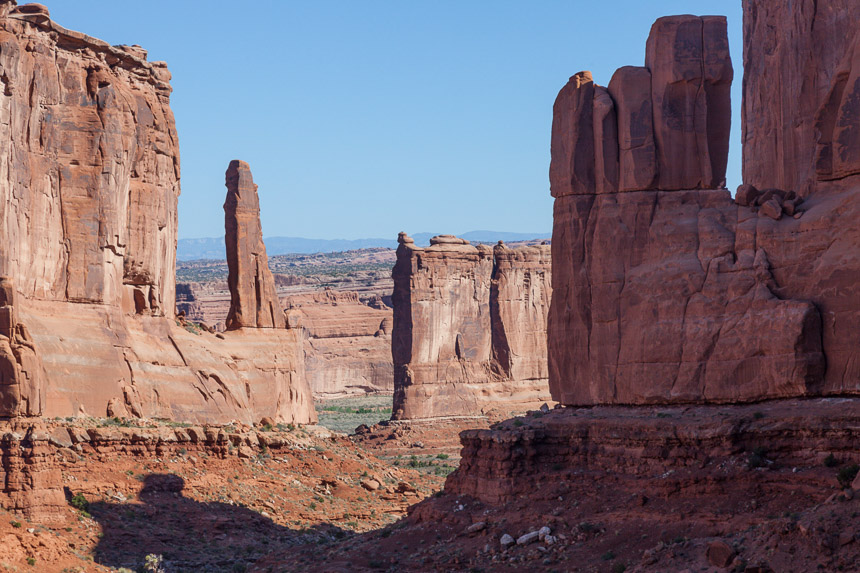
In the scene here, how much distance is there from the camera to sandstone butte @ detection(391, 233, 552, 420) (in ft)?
308

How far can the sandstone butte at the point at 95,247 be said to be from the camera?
4538 centimetres

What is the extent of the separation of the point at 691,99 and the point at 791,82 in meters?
4.64

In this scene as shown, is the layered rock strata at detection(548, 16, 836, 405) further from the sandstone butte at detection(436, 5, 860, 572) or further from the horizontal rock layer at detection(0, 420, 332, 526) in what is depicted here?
the horizontal rock layer at detection(0, 420, 332, 526)

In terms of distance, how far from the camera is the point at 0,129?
44.7 m

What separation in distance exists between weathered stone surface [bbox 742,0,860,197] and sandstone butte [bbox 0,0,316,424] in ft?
69.1

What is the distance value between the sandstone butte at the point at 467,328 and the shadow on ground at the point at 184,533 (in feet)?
147

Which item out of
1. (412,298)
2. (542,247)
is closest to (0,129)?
(412,298)

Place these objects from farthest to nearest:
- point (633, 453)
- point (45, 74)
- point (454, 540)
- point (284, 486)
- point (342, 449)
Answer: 1. point (342, 449)
2. point (284, 486)
3. point (45, 74)
4. point (454, 540)
5. point (633, 453)

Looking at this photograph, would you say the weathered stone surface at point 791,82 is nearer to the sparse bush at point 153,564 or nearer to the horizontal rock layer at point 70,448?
the sparse bush at point 153,564

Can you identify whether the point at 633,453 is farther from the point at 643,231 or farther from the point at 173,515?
the point at 173,515

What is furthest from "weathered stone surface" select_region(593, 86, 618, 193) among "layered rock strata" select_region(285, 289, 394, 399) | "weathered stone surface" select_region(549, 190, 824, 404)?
"layered rock strata" select_region(285, 289, 394, 399)

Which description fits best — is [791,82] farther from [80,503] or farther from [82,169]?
[82,169]

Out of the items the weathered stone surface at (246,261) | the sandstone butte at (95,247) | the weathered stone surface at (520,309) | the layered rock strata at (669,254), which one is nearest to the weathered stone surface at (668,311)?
the layered rock strata at (669,254)

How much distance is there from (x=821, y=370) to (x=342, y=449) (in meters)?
32.7
